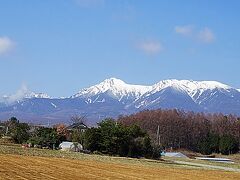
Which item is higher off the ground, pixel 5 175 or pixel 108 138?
pixel 108 138

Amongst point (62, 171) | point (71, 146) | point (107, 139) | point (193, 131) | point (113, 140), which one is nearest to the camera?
point (62, 171)

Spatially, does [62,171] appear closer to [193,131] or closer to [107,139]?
[107,139]

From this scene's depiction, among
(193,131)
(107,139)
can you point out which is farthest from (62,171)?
(193,131)

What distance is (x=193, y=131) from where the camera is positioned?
126 meters

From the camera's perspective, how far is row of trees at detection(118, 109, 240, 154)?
4606 inches

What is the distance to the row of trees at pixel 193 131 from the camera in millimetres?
117000

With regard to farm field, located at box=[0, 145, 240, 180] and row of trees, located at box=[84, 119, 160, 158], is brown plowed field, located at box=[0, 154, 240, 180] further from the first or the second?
row of trees, located at box=[84, 119, 160, 158]

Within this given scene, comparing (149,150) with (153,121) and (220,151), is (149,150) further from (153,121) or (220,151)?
(153,121)

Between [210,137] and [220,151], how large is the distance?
4042 millimetres

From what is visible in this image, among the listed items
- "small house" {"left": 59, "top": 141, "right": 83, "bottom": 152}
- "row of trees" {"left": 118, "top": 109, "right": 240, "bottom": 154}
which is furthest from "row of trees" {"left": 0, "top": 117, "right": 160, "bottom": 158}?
"row of trees" {"left": 118, "top": 109, "right": 240, "bottom": 154}

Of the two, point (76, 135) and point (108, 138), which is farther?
point (76, 135)

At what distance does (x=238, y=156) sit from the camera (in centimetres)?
11056

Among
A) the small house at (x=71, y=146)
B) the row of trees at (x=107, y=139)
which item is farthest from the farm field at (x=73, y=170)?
the row of trees at (x=107, y=139)

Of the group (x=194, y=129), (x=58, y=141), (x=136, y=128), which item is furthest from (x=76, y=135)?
(x=194, y=129)
